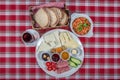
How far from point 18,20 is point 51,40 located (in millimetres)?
240

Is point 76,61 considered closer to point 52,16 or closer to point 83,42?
point 83,42

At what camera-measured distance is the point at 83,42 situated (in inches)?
101

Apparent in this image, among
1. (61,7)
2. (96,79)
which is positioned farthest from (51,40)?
(96,79)

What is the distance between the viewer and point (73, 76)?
2.58 meters

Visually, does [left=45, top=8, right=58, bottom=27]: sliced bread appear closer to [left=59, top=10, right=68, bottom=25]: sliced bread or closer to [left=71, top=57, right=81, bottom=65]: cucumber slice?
[left=59, top=10, right=68, bottom=25]: sliced bread

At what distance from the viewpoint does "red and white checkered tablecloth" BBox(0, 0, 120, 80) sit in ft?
8.46

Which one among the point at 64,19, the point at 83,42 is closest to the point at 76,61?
the point at 83,42

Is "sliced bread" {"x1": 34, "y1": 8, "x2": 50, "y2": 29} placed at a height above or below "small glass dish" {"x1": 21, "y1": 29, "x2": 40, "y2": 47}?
above

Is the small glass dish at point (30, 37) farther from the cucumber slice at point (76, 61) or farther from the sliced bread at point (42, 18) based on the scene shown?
the cucumber slice at point (76, 61)

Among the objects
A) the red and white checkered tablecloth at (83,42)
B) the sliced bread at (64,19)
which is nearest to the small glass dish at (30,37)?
the red and white checkered tablecloth at (83,42)

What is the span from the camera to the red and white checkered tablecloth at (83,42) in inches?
102

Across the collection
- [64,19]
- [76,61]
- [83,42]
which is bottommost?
[76,61]

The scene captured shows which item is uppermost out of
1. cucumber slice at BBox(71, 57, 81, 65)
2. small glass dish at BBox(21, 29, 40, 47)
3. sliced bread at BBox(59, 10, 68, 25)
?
sliced bread at BBox(59, 10, 68, 25)

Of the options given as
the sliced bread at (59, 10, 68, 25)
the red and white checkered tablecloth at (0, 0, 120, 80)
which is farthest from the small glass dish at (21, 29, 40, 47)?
the sliced bread at (59, 10, 68, 25)
